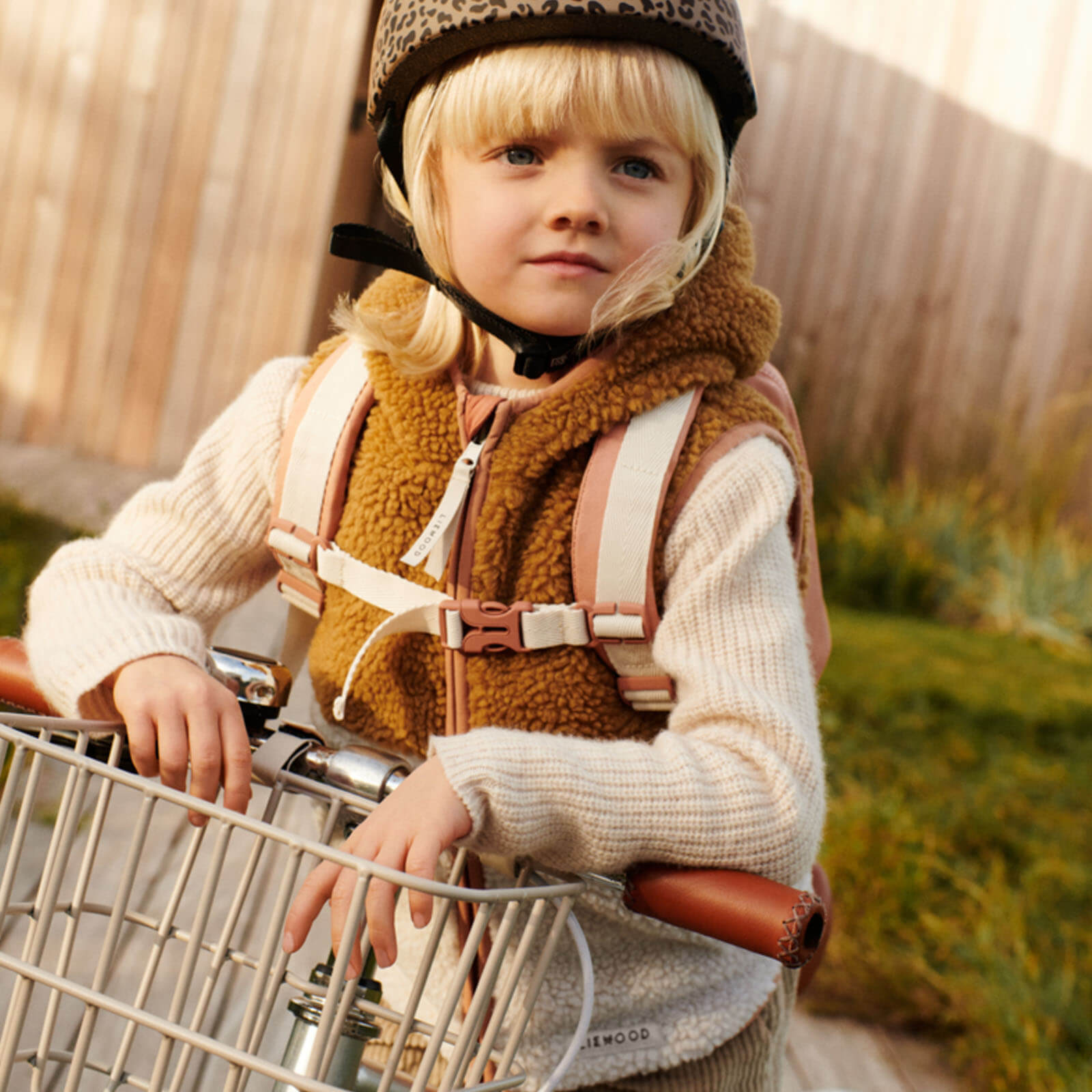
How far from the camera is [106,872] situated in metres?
2.42

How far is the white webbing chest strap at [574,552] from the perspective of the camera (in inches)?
46.1

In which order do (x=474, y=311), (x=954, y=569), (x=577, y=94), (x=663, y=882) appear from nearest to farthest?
(x=663, y=882)
(x=577, y=94)
(x=474, y=311)
(x=954, y=569)

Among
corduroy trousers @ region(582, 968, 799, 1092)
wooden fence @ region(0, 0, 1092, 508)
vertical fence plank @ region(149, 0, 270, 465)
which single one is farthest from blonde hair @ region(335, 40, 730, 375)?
vertical fence plank @ region(149, 0, 270, 465)

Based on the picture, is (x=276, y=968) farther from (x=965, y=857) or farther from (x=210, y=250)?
(x=210, y=250)

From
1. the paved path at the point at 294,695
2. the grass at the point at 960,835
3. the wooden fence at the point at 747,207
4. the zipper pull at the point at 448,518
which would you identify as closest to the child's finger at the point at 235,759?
the zipper pull at the point at 448,518

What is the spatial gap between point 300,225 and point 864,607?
3219mm

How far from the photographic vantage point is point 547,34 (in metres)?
1.17

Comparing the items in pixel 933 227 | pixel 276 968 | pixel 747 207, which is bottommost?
pixel 276 968

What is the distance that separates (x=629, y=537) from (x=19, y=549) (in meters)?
3.34

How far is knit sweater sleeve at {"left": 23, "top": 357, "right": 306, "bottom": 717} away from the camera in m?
1.20

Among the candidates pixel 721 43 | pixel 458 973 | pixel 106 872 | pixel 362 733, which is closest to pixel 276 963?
pixel 458 973

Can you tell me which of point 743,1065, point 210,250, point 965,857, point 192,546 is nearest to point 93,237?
point 210,250

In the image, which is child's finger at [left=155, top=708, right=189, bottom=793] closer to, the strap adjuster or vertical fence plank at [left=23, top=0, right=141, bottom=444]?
the strap adjuster

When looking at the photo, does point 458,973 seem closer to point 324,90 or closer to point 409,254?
point 409,254
